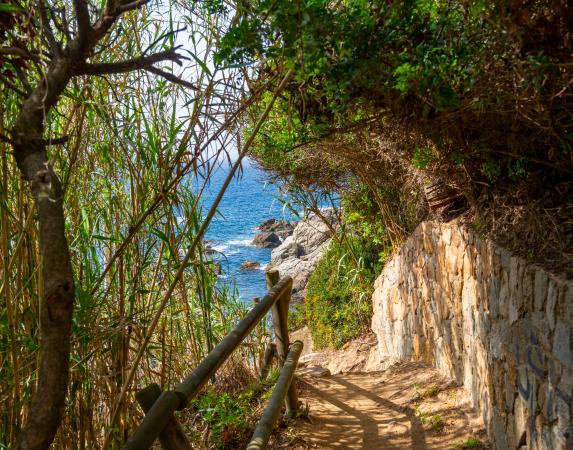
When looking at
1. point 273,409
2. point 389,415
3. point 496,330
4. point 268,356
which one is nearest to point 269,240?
point 268,356

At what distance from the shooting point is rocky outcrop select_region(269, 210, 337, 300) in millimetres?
12318

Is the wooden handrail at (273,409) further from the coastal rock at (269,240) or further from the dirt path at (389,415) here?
the coastal rock at (269,240)

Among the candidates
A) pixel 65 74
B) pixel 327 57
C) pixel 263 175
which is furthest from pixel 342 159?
pixel 65 74

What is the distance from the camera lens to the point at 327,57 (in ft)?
6.56

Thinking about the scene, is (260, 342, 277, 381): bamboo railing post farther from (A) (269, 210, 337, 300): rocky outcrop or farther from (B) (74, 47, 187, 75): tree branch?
(A) (269, 210, 337, 300): rocky outcrop

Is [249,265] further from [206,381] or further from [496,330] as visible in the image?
[206,381]

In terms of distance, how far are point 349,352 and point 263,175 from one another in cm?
250

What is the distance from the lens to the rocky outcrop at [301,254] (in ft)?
40.4

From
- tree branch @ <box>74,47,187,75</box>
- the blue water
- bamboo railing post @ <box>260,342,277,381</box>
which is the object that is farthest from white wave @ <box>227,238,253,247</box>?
tree branch @ <box>74,47,187,75</box>

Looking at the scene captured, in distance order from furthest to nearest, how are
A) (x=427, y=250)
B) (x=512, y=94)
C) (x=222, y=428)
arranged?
(x=427, y=250) < (x=222, y=428) < (x=512, y=94)

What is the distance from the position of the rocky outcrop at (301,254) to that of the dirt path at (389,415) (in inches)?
278

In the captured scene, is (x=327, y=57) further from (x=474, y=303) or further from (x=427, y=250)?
(x=427, y=250)

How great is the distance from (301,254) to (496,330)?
11988 mm

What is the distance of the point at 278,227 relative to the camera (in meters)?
21.1
